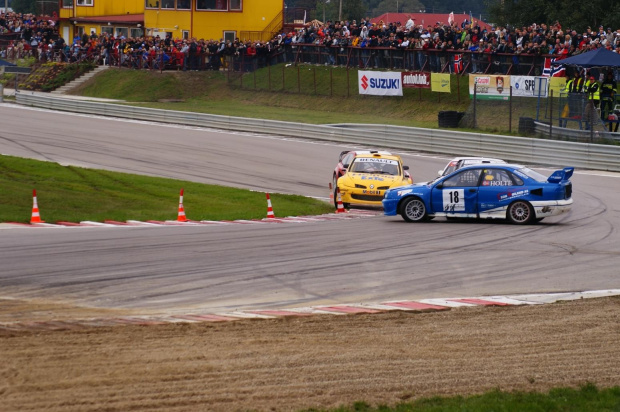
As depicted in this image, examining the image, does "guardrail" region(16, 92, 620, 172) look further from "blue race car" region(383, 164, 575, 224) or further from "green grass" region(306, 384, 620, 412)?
"green grass" region(306, 384, 620, 412)

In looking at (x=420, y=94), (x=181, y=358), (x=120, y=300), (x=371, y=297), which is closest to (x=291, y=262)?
(x=371, y=297)

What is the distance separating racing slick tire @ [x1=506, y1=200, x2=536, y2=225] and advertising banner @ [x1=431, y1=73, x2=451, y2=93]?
23120 mm

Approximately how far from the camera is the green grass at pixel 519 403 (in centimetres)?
718

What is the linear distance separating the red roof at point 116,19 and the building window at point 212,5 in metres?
5.42

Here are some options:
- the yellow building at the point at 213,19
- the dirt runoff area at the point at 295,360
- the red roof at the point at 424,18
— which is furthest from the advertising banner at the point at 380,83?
the red roof at the point at 424,18

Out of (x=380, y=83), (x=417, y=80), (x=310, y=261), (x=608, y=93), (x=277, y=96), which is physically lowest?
(x=310, y=261)

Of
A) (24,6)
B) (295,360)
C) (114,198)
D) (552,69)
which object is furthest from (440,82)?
(24,6)

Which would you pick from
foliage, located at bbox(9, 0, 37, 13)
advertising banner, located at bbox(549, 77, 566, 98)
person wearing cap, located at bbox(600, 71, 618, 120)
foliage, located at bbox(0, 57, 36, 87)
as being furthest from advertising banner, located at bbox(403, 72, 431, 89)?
foliage, located at bbox(9, 0, 37, 13)

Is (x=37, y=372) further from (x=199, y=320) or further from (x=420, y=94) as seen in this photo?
(x=420, y=94)

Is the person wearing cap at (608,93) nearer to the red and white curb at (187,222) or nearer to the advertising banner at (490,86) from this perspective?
the advertising banner at (490,86)

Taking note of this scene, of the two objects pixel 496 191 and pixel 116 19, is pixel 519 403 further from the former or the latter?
pixel 116 19

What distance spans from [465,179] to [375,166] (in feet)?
13.9

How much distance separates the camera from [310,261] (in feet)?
45.7

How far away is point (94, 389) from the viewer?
7.45m
